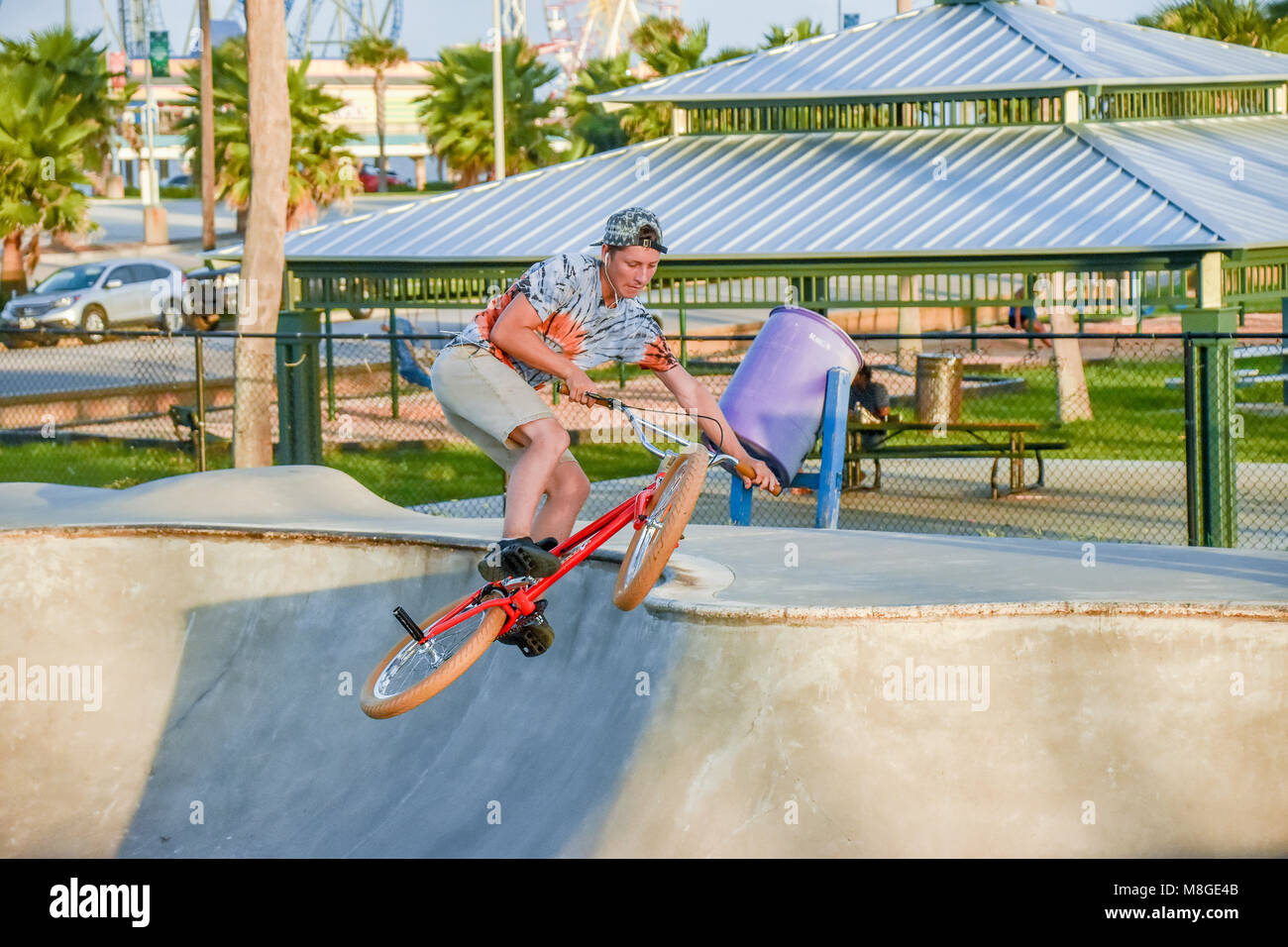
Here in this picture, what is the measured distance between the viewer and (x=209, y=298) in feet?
113

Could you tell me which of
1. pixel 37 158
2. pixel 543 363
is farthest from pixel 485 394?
pixel 37 158

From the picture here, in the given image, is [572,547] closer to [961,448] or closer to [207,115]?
[961,448]

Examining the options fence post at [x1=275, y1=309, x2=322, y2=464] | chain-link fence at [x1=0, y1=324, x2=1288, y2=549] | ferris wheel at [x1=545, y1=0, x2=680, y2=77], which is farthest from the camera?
ferris wheel at [x1=545, y1=0, x2=680, y2=77]

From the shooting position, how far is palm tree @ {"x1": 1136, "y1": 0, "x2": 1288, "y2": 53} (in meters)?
36.1

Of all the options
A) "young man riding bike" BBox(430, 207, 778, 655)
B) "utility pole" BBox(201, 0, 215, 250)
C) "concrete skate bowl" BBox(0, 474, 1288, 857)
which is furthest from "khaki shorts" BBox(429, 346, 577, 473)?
"utility pole" BBox(201, 0, 215, 250)

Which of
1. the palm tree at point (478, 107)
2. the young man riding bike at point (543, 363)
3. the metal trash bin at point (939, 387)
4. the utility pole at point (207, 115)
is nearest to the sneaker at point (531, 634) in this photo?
the young man riding bike at point (543, 363)

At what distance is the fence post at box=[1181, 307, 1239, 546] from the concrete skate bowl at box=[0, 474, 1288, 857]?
5586 millimetres

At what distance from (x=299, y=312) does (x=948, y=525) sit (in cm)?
747

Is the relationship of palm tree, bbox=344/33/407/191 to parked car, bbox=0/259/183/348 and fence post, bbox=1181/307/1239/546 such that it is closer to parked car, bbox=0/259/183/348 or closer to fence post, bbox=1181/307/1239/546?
→ parked car, bbox=0/259/183/348

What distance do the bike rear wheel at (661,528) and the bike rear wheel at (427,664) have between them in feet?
2.00

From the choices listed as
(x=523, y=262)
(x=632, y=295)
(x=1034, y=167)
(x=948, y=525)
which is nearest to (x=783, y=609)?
(x=632, y=295)

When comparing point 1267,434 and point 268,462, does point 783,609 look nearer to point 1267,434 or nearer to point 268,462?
point 268,462
